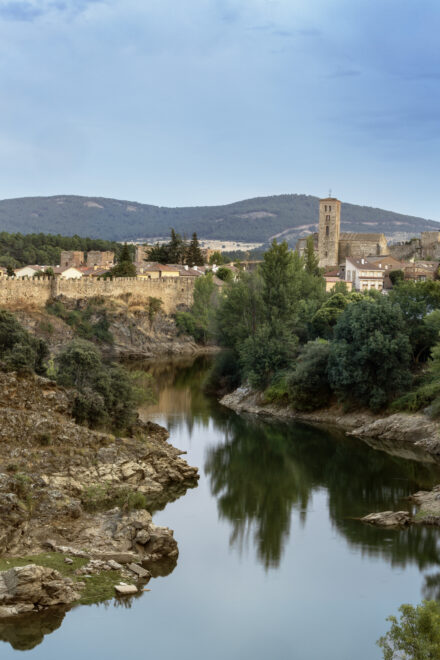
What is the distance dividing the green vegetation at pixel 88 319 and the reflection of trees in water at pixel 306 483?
26.2 m

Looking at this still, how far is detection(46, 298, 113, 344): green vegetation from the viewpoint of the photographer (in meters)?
54.4

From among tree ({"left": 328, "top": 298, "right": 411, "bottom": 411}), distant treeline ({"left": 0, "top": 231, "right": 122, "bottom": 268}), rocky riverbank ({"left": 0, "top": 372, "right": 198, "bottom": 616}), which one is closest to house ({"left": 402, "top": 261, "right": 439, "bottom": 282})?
tree ({"left": 328, "top": 298, "right": 411, "bottom": 411})

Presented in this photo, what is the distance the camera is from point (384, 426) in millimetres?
27844

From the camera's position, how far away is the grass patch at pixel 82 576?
1357cm

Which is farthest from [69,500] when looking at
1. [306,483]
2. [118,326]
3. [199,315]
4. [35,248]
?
[35,248]

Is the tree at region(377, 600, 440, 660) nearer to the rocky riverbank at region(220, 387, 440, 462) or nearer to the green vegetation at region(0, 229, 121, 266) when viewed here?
the rocky riverbank at region(220, 387, 440, 462)

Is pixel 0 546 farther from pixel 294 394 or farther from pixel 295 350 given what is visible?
pixel 295 350

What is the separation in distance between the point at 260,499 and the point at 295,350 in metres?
13.7

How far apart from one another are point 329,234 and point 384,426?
51.5 m

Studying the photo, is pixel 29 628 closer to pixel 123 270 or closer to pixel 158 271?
pixel 123 270

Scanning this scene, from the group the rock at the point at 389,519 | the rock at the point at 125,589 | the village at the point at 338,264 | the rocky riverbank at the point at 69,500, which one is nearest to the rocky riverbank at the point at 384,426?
the rock at the point at 389,519

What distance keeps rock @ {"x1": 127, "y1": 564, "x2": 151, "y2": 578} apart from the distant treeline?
206 ft

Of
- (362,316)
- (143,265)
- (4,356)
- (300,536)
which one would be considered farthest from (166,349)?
(300,536)

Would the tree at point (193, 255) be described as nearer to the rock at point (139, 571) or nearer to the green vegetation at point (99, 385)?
the green vegetation at point (99, 385)
